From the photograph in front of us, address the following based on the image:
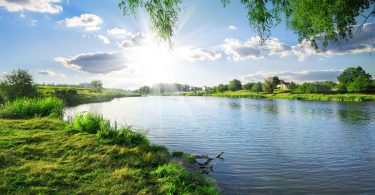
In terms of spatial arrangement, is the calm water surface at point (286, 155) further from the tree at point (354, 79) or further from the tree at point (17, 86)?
the tree at point (354, 79)

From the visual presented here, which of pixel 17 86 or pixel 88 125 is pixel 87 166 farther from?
pixel 17 86

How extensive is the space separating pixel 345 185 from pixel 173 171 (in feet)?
32.4

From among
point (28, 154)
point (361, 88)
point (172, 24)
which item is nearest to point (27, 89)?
point (28, 154)

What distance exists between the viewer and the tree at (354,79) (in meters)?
120

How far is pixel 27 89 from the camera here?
47.1 meters

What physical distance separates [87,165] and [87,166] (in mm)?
149

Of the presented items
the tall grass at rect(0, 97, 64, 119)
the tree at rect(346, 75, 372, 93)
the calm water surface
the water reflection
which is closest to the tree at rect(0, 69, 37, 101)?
the tall grass at rect(0, 97, 64, 119)

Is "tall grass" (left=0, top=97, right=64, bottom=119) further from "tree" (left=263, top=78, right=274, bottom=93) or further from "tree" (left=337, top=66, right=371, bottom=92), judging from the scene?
"tree" (left=263, top=78, right=274, bottom=93)

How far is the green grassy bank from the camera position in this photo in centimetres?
1043

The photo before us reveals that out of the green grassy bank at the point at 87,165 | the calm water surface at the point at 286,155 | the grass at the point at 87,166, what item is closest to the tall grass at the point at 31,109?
the green grassy bank at the point at 87,165

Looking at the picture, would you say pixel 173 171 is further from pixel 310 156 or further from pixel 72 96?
pixel 72 96

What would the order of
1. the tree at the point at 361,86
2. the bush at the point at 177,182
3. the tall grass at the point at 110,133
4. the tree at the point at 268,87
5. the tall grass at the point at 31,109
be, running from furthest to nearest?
the tree at the point at 268,87, the tree at the point at 361,86, the tall grass at the point at 31,109, the tall grass at the point at 110,133, the bush at the point at 177,182

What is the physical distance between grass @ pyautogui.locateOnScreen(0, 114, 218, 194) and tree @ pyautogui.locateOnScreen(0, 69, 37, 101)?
30602 mm

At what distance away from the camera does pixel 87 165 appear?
41.8 ft
